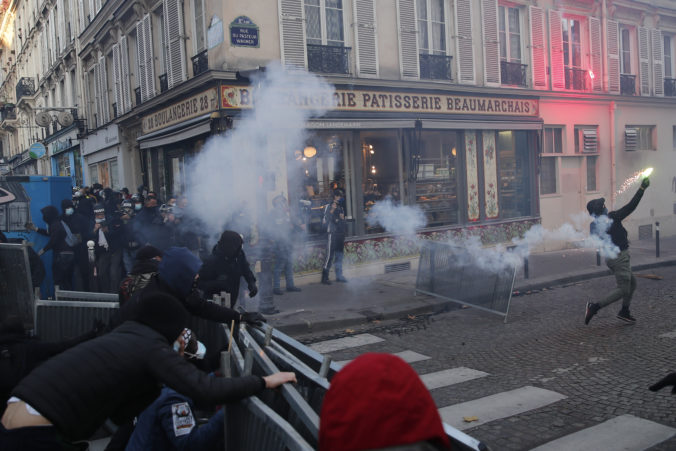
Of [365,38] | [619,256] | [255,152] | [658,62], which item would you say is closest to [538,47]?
[365,38]

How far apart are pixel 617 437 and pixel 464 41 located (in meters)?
11.1

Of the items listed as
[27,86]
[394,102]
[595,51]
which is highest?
[27,86]

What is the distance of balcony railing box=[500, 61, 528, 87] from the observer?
1434 cm

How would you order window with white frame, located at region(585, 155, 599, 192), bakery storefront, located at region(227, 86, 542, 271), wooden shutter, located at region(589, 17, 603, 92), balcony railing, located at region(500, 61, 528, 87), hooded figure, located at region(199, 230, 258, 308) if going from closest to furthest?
hooded figure, located at region(199, 230, 258, 308)
bakery storefront, located at region(227, 86, 542, 271)
balcony railing, located at region(500, 61, 528, 87)
wooden shutter, located at region(589, 17, 603, 92)
window with white frame, located at region(585, 155, 599, 192)

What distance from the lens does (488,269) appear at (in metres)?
8.37

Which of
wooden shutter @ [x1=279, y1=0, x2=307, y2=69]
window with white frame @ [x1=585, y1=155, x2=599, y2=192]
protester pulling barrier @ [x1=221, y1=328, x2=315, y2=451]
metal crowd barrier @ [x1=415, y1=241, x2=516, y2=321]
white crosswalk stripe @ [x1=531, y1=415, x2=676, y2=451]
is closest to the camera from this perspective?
protester pulling barrier @ [x1=221, y1=328, x2=315, y2=451]

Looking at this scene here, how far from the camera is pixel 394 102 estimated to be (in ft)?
39.9

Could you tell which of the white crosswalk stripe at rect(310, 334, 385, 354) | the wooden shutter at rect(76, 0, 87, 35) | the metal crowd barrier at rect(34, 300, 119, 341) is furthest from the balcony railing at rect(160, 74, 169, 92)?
the metal crowd barrier at rect(34, 300, 119, 341)

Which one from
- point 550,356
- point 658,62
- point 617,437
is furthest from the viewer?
point 658,62

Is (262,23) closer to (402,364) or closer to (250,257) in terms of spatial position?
(250,257)

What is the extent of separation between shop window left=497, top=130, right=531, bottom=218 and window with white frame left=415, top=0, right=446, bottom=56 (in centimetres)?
287

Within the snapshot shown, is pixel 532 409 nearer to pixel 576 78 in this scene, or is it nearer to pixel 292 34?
pixel 292 34

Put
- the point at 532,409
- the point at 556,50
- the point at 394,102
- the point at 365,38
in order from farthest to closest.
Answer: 1. the point at 556,50
2. the point at 394,102
3. the point at 365,38
4. the point at 532,409

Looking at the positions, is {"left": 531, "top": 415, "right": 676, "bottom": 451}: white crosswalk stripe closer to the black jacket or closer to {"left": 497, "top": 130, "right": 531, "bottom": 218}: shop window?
the black jacket
